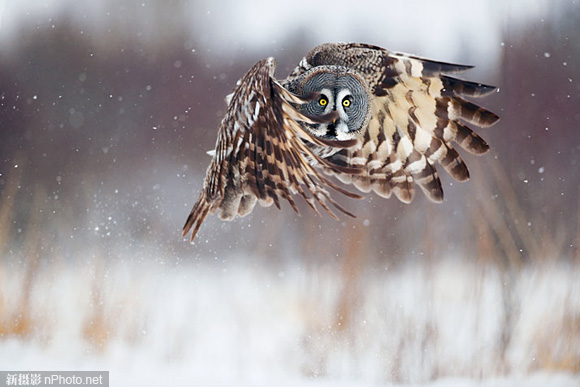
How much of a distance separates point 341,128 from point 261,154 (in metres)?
0.20

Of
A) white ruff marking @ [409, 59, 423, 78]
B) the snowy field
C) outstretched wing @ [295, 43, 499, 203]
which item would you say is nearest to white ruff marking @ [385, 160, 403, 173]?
outstretched wing @ [295, 43, 499, 203]

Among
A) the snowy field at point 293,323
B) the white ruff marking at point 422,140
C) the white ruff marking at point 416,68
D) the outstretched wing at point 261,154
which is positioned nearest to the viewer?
the outstretched wing at point 261,154

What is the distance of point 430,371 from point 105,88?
4.65ft

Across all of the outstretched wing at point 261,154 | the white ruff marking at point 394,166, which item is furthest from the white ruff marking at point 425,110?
the outstretched wing at point 261,154

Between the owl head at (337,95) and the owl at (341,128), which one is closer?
the owl at (341,128)

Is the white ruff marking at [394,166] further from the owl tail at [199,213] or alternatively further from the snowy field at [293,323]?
the snowy field at [293,323]

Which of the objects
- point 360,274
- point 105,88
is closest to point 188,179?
point 105,88

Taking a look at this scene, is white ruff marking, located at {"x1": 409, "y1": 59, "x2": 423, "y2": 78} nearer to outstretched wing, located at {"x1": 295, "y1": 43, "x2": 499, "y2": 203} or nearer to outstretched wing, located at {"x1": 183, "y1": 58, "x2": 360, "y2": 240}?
outstretched wing, located at {"x1": 295, "y1": 43, "x2": 499, "y2": 203}

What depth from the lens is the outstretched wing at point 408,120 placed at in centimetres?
123

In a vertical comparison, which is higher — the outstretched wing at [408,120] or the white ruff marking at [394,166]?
the outstretched wing at [408,120]

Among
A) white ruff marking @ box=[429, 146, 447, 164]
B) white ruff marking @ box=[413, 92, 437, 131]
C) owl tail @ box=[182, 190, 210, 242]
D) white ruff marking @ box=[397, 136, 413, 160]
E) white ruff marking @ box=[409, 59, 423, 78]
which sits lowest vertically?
owl tail @ box=[182, 190, 210, 242]

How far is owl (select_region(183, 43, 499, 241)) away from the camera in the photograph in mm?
1109

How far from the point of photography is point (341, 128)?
1.23m

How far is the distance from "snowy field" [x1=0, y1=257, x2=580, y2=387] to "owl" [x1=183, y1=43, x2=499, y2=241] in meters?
0.65
